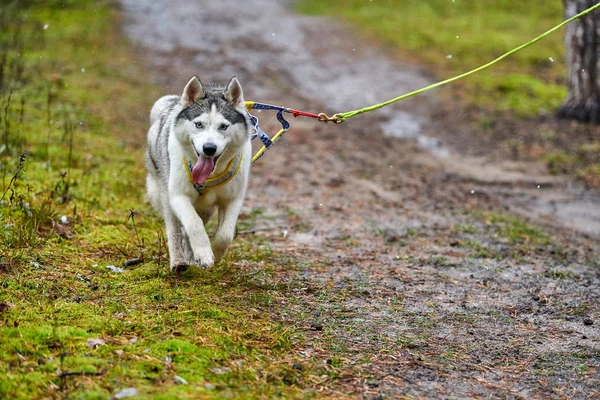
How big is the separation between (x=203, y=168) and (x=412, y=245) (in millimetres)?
3246

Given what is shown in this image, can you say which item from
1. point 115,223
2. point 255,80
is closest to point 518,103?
point 255,80

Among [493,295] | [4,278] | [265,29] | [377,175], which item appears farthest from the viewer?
[265,29]

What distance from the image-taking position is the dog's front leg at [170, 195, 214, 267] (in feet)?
17.7

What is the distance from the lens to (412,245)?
7.80 metres

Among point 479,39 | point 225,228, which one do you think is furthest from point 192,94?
point 479,39

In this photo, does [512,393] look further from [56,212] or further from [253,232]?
[56,212]

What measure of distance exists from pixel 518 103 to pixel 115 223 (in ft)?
36.3

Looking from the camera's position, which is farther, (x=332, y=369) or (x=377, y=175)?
(x=377, y=175)

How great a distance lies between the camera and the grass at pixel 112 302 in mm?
3891

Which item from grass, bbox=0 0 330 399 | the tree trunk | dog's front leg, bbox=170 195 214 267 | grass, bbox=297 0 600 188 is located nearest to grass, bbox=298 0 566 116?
grass, bbox=297 0 600 188

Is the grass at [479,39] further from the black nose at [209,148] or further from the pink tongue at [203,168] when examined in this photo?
the black nose at [209,148]

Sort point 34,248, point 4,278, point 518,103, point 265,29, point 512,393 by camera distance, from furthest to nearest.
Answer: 1. point 265,29
2. point 518,103
3. point 34,248
4. point 4,278
5. point 512,393

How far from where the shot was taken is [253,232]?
7859 millimetres

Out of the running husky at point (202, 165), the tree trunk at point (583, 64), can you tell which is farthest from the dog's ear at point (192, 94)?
the tree trunk at point (583, 64)
